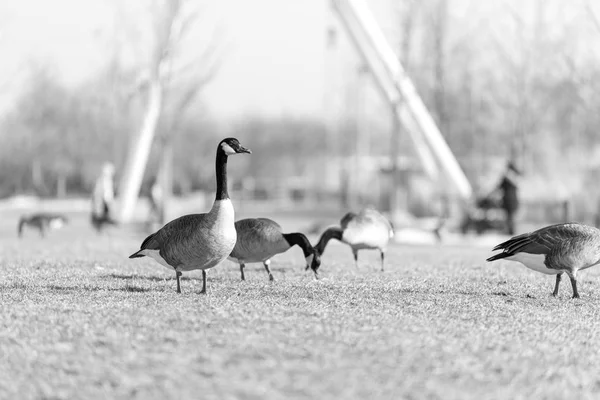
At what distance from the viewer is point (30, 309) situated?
861 centimetres

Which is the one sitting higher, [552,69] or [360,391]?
[552,69]

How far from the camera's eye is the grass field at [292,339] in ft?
19.7

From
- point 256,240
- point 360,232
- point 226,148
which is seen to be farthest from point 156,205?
point 226,148

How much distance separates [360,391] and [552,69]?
135ft

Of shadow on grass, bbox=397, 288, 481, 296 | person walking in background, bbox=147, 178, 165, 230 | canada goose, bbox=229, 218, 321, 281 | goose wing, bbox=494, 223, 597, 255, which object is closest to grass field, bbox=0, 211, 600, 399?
shadow on grass, bbox=397, 288, 481, 296

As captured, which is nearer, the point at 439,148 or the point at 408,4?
the point at 439,148

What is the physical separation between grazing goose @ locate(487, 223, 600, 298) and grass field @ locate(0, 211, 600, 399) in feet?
1.63

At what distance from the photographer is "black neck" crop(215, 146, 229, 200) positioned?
9.69 m

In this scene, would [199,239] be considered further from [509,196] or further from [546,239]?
[509,196]

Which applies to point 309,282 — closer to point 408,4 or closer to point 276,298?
point 276,298

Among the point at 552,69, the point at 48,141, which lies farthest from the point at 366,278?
the point at 48,141

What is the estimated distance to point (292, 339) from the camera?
709cm

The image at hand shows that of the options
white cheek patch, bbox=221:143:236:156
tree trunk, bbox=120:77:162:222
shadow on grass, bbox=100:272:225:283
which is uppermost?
tree trunk, bbox=120:77:162:222

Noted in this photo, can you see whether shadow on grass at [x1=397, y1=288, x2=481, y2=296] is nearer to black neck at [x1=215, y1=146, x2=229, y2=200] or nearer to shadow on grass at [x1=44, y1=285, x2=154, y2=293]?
black neck at [x1=215, y1=146, x2=229, y2=200]
